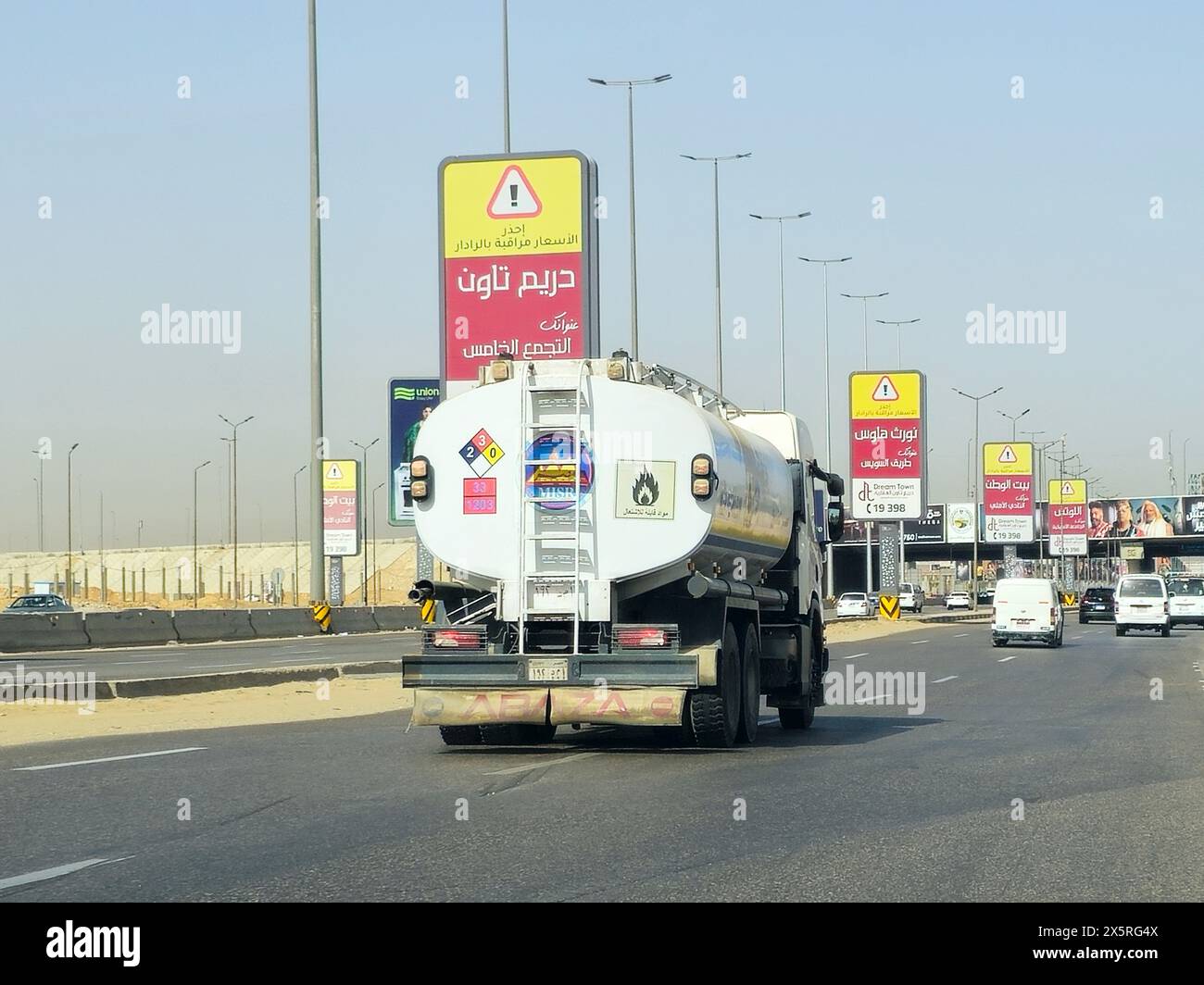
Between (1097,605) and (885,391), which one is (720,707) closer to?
(885,391)

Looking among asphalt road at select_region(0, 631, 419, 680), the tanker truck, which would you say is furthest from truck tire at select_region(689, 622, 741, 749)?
asphalt road at select_region(0, 631, 419, 680)

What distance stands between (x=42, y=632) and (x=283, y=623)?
35.5 ft

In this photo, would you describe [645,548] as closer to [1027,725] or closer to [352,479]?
[1027,725]

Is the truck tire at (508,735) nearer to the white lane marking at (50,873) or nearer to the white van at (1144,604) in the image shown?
the white lane marking at (50,873)

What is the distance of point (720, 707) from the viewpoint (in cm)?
1600

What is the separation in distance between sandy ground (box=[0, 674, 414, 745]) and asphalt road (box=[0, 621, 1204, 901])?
1227 mm

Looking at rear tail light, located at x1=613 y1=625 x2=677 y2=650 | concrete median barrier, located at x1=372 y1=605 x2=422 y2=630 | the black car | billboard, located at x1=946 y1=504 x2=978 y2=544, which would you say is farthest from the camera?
billboard, located at x1=946 y1=504 x2=978 y2=544

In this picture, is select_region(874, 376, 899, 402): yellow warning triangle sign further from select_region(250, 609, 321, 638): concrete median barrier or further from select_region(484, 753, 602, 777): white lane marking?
select_region(484, 753, 602, 777): white lane marking

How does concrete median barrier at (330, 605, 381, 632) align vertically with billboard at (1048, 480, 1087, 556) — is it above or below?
below

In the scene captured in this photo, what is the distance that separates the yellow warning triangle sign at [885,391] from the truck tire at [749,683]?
4475 centimetres

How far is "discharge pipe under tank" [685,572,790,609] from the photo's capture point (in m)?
15.4

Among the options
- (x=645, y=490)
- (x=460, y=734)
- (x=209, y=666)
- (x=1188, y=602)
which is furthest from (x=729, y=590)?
(x=1188, y=602)
